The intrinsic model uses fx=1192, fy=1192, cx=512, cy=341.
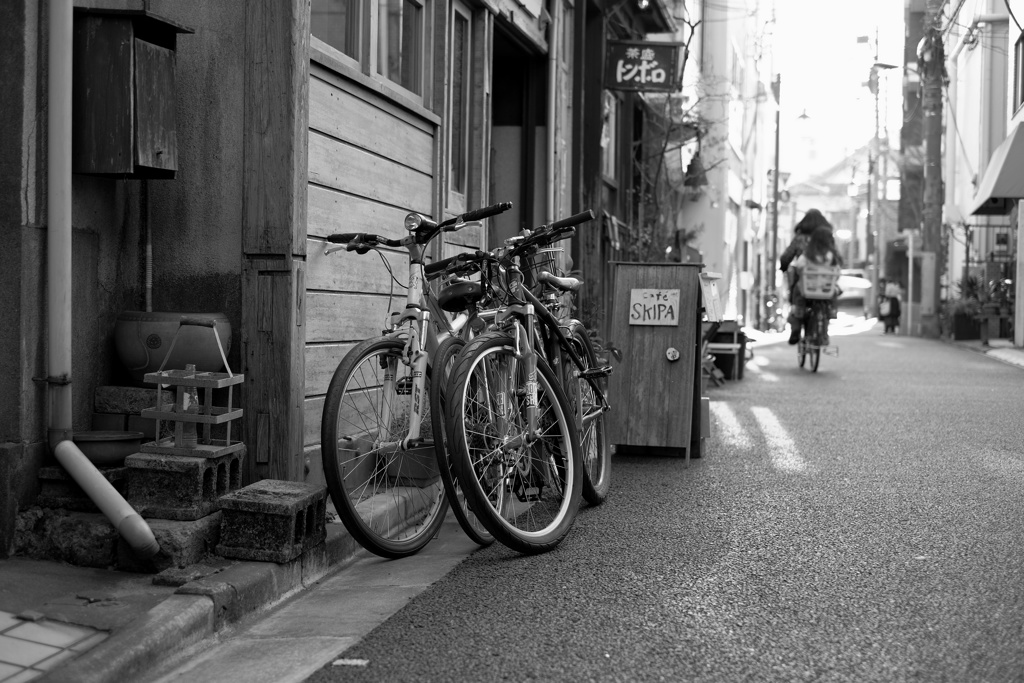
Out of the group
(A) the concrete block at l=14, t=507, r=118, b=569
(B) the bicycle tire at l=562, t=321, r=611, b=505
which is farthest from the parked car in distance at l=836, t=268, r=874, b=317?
(A) the concrete block at l=14, t=507, r=118, b=569

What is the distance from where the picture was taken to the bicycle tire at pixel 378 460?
12.8 ft

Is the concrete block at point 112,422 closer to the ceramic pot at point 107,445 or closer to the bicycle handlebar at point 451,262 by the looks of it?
the ceramic pot at point 107,445

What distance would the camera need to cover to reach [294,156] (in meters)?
4.33

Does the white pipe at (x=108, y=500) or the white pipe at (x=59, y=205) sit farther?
the white pipe at (x=59, y=205)

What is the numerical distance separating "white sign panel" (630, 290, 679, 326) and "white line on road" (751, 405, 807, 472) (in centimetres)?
99

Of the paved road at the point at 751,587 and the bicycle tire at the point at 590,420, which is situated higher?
the bicycle tire at the point at 590,420

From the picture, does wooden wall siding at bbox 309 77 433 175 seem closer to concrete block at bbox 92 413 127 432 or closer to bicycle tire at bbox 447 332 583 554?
bicycle tire at bbox 447 332 583 554

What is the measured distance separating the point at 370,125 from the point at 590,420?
1710 millimetres

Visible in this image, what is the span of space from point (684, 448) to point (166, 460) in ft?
12.1

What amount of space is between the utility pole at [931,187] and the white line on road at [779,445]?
68.6ft

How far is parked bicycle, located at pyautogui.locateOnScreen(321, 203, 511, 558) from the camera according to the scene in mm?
4105

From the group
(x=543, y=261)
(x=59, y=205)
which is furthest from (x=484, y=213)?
(x=59, y=205)

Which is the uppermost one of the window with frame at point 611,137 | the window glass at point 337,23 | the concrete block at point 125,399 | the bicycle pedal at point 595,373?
the window with frame at point 611,137

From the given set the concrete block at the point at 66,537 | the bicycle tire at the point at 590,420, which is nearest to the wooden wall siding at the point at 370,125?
the bicycle tire at the point at 590,420
